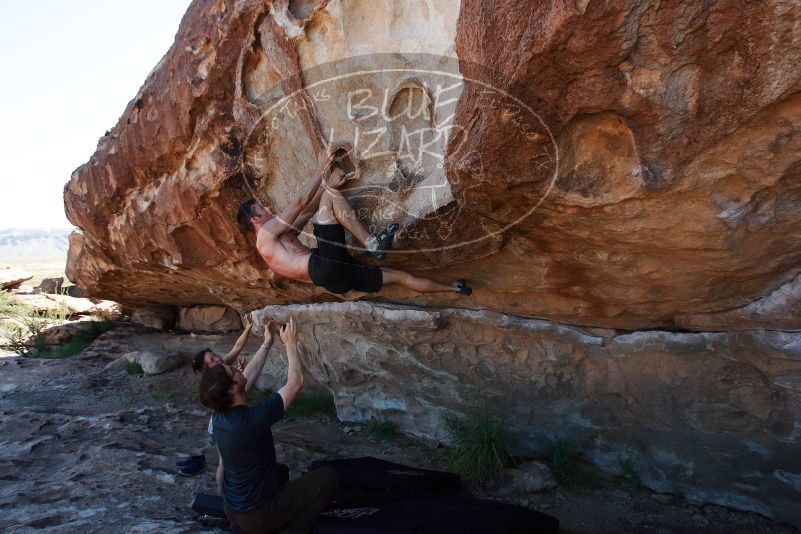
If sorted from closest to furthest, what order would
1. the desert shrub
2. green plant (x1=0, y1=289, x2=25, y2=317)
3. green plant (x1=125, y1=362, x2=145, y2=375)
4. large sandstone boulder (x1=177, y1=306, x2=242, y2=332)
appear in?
the desert shrub
green plant (x1=125, y1=362, x2=145, y2=375)
large sandstone boulder (x1=177, y1=306, x2=242, y2=332)
green plant (x1=0, y1=289, x2=25, y2=317)

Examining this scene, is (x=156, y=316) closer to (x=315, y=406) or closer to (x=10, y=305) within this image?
(x=10, y=305)

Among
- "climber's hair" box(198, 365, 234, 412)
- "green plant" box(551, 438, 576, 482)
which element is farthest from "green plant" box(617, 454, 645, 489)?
"climber's hair" box(198, 365, 234, 412)

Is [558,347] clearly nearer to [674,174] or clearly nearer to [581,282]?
[581,282]

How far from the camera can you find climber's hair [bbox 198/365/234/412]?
8.89ft

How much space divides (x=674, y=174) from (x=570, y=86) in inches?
21.3

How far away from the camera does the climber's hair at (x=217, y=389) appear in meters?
2.71

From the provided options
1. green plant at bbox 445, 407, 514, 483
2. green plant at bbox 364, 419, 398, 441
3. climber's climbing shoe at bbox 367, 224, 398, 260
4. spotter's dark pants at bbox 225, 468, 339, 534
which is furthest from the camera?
green plant at bbox 364, 419, 398, 441

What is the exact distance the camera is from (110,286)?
7.42 meters

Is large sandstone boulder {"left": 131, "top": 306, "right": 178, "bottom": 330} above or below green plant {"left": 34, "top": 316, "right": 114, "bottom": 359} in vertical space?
above

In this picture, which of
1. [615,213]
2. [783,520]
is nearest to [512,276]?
[615,213]

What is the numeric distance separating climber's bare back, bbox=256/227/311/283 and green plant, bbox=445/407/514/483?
1548mm

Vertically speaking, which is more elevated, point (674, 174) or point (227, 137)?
point (227, 137)

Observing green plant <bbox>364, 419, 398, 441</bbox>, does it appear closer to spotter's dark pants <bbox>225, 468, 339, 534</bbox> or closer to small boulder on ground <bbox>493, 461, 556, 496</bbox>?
small boulder on ground <bbox>493, 461, 556, 496</bbox>

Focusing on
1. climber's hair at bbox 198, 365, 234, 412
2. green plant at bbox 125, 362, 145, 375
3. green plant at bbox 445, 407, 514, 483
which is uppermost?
climber's hair at bbox 198, 365, 234, 412
